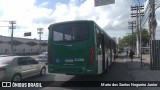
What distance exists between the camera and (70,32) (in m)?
11.8

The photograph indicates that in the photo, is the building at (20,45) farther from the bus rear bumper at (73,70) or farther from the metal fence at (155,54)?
the bus rear bumper at (73,70)

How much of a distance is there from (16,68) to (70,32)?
129 inches

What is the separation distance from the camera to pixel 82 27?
11.5 meters

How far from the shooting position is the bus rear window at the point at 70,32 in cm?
1148

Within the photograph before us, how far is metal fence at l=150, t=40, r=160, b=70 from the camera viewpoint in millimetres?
18547

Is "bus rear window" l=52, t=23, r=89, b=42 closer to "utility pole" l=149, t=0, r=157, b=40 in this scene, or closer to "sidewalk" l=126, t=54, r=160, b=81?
"sidewalk" l=126, t=54, r=160, b=81

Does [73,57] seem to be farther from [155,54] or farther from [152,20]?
[152,20]

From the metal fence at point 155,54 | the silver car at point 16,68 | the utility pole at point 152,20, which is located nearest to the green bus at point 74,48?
the silver car at point 16,68

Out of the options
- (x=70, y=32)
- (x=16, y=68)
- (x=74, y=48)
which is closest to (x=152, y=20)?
(x=70, y=32)

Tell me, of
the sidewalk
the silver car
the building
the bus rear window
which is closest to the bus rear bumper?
the bus rear window

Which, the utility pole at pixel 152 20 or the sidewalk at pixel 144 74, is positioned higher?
the utility pole at pixel 152 20

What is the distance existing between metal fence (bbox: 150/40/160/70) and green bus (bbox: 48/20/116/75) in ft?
27.7

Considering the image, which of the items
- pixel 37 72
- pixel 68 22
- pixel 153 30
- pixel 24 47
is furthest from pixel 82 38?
pixel 24 47

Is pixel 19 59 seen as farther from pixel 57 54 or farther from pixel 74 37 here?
pixel 74 37
